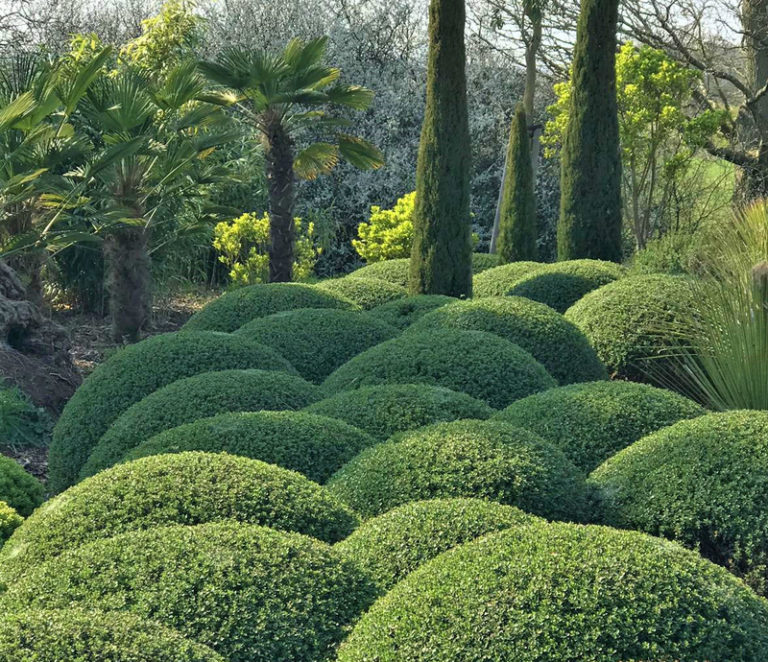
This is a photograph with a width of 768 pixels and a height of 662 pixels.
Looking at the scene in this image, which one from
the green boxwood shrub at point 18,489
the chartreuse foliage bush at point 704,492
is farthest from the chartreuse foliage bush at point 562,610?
the green boxwood shrub at point 18,489

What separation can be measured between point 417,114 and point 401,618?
16343mm

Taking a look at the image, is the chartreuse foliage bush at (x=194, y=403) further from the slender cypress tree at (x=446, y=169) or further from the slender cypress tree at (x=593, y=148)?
the slender cypress tree at (x=593, y=148)

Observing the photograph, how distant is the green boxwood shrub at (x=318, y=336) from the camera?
6574 mm

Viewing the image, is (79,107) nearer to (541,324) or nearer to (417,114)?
(541,324)

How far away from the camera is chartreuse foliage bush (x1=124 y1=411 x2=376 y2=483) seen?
4.01 m

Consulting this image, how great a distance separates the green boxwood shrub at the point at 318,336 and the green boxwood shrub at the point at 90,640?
4110mm

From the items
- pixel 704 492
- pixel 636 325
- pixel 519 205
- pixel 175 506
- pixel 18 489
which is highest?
pixel 519 205

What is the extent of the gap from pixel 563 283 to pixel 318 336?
3.41 meters

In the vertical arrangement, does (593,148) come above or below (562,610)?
above

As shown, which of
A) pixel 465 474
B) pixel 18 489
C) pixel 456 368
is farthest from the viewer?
pixel 456 368

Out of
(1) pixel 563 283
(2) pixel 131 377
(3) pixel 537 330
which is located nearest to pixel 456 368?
(3) pixel 537 330

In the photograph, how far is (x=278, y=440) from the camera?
4066 millimetres

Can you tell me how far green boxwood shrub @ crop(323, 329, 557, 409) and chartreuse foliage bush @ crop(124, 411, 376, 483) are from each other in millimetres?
1254

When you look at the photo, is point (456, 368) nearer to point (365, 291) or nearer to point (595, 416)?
point (595, 416)
